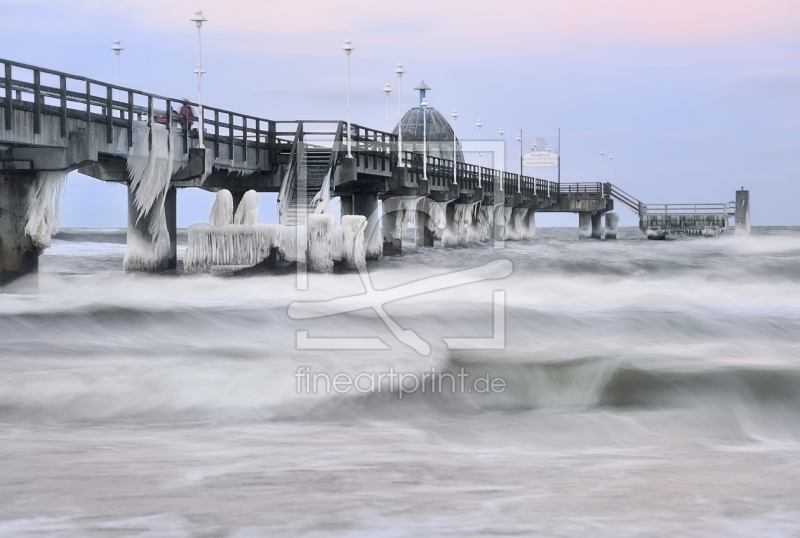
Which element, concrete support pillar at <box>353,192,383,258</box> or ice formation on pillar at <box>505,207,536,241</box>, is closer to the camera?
concrete support pillar at <box>353,192,383,258</box>

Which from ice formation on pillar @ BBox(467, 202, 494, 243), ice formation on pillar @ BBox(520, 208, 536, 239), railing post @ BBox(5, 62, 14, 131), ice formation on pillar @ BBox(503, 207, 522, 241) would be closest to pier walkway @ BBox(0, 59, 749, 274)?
railing post @ BBox(5, 62, 14, 131)

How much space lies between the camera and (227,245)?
96.8ft

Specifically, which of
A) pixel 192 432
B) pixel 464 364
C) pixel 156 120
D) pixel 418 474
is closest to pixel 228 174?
pixel 156 120

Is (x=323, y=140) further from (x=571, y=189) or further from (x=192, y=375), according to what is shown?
(x=571, y=189)

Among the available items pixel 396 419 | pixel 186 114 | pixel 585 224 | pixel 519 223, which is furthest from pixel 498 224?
pixel 396 419

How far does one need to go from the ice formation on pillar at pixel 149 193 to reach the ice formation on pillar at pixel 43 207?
121 inches

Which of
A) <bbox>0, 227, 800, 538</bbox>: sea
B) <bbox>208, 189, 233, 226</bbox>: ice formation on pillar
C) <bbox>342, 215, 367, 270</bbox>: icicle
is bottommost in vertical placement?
<bbox>0, 227, 800, 538</bbox>: sea

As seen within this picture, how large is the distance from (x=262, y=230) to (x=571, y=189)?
76257 millimetres

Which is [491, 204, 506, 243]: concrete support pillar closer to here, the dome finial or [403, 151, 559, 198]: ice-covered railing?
[403, 151, 559, 198]: ice-covered railing

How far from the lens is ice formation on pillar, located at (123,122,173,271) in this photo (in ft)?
92.2

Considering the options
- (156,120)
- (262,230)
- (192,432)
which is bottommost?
(192,432)

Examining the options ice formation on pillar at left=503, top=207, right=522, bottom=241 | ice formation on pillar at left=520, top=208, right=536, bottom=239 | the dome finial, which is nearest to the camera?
ice formation on pillar at left=503, top=207, right=522, bottom=241

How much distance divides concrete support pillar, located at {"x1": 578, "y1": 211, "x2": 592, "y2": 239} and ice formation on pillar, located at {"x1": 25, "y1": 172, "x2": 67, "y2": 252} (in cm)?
8078

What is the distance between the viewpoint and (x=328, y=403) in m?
10.8
